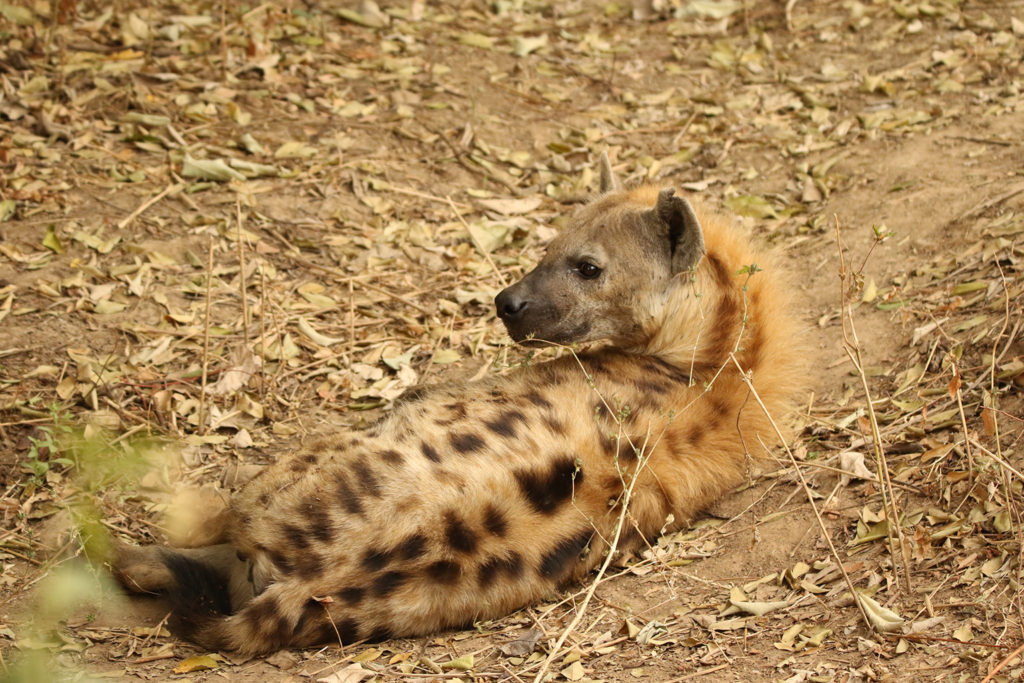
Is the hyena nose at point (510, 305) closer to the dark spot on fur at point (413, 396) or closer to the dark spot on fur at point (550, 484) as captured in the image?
the dark spot on fur at point (413, 396)

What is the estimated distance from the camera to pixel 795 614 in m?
2.70

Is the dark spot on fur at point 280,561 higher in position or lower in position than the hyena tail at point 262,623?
higher

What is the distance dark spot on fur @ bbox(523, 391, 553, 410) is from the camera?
3.03 m

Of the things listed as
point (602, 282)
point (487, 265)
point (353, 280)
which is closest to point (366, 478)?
point (602, 282)

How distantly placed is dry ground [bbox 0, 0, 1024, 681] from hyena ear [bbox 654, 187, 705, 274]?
0.53m

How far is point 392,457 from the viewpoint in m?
2.74

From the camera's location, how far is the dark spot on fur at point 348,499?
2.59 m

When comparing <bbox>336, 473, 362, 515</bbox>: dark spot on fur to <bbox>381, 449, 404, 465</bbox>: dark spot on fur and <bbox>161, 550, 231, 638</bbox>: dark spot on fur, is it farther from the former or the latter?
<bbox>161, 550, 231, 638</bbox>: dark spot on fur

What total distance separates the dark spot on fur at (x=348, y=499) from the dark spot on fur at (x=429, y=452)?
23 cm

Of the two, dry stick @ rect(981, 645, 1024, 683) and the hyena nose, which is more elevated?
the hyena nose

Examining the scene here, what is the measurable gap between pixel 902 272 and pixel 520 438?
2.07 m

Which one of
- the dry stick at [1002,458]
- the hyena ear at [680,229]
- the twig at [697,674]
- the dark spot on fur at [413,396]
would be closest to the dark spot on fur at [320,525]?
the dark spot on fur at [413,396]

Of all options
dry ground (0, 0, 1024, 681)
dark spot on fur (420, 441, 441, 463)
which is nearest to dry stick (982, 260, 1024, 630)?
dry ground (0, 0, 1024, 681)

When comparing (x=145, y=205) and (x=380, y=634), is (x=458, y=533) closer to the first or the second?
(x=380, y=634)
